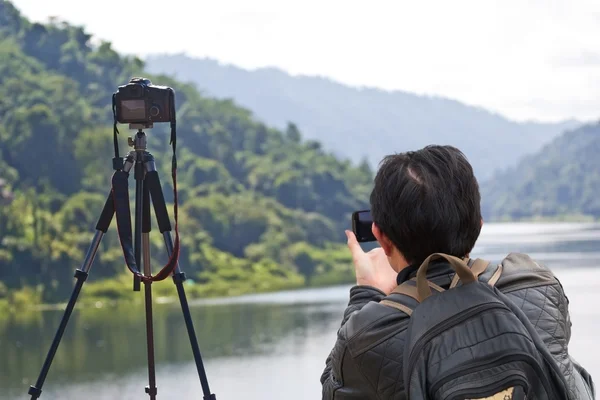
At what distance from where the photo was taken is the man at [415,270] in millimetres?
1210

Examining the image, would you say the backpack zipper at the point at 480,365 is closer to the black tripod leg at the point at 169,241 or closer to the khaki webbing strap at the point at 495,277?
the khaki webbing strap at the point at 495,277

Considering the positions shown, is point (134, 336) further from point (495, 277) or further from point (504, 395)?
point (504, 395)

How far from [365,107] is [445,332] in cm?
18163

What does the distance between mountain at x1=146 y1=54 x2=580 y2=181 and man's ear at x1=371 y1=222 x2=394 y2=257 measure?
148 metres

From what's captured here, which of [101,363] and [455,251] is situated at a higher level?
[455,251]

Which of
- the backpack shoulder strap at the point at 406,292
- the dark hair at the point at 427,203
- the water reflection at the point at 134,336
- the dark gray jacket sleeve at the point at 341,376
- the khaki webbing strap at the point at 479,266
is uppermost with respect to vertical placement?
the dark hair at the point at 427,203

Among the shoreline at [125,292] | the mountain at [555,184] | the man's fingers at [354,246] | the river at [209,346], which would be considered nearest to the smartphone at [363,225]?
the man's fingers at [354,246]

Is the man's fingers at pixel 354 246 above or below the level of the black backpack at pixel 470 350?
above

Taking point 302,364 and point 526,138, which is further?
point 526,138

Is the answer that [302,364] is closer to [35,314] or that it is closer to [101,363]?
[101,363]

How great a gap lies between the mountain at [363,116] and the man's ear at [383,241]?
14769 cm

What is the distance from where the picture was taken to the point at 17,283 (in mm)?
27406

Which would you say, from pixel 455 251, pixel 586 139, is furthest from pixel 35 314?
pixel 586 139

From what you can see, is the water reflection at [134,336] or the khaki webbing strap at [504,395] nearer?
the khaki webbing strap at [504,395]
